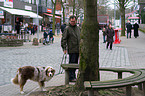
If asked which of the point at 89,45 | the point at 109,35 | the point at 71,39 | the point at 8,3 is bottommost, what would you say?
the point at 89,45

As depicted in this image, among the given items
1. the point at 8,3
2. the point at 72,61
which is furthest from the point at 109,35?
the point at 8,3

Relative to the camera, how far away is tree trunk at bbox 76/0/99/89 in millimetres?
5781

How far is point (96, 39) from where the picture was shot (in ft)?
19.1

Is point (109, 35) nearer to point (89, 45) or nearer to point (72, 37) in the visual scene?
point (72, 37)

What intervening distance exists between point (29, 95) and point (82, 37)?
1698 millimetres

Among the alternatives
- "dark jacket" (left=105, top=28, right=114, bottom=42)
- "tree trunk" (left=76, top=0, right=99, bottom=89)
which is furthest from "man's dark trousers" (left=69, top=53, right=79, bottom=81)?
"dark jacket" (left=105, top=28, right=114, bottom=42)

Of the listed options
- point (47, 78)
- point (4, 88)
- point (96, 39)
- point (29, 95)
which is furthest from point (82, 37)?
point (4, 88)

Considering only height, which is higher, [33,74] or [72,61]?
[72,61]

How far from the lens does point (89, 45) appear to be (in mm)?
5789

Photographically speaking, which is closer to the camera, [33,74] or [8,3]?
[33,74]

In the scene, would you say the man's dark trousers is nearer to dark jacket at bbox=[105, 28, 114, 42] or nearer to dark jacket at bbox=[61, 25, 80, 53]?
dark jacket at bbox=[61, 25, 80, 53]

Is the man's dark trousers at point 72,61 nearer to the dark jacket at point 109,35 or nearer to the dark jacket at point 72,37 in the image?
the dark jacket at point 72,37

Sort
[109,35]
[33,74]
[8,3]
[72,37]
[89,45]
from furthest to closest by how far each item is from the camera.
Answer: [8,3] → [109,35] → [72,37] → [33,74] → [89,45]

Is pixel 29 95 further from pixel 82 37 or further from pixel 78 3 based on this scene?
pixel 78 3
